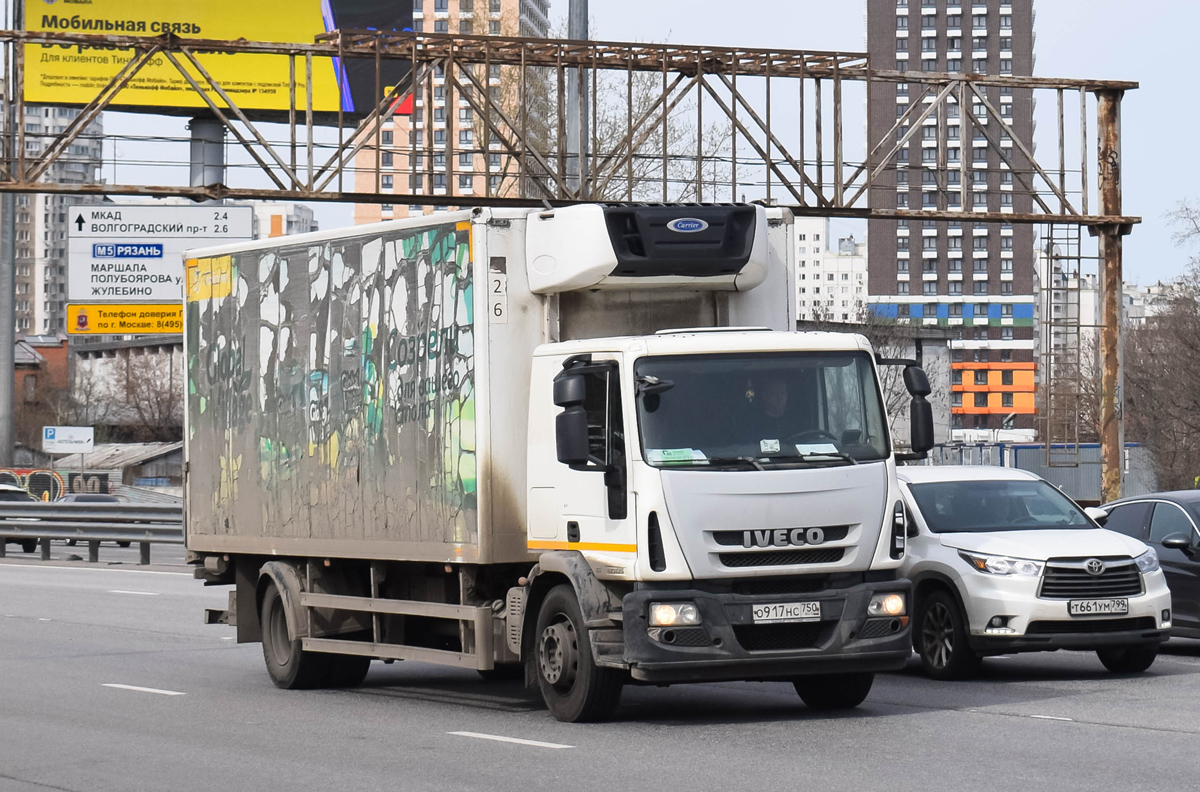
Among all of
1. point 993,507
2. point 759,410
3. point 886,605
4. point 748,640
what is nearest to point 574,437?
point 759,410

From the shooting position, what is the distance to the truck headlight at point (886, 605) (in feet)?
35.3

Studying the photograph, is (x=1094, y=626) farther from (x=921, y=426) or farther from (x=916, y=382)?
(x=916, y=382)

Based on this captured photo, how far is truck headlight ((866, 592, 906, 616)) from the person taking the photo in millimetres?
10773

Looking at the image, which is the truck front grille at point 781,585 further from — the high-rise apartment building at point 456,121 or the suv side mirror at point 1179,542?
the high-rise apartment building at point 456,121

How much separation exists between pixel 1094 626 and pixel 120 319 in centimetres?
3030

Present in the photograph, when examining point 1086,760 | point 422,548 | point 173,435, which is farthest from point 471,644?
point 173,435

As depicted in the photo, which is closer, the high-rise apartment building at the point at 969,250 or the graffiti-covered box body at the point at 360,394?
the graffiti-covered box body at the point at 360,394

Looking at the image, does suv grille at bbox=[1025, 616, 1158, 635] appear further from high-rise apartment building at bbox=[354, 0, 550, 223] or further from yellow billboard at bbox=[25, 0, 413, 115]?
high-rise apartment building at bbox=[354, 0, 550, 223]

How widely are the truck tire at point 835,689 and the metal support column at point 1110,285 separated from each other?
15342mm

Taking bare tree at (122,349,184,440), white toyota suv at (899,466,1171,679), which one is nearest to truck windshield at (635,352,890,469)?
white toyota suv at (899,466,1171,679)

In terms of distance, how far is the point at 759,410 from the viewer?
10797 mm

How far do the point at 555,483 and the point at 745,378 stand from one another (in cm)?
129

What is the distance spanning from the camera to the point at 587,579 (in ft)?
35.0

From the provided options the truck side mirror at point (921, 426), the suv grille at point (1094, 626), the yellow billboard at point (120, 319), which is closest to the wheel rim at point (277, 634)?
the truck side mirror at point (921, 426)
